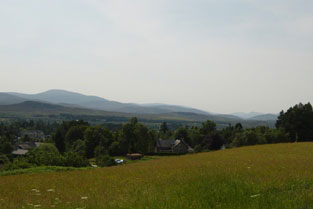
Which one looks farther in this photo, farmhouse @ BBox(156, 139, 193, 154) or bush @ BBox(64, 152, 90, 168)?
farmhouse @ BBox(156, 139, 193, 154)

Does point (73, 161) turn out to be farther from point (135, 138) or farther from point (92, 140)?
point (92, 140)

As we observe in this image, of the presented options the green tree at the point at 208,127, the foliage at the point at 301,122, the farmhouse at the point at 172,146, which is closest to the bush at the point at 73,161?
the foliage at the point at 301,122

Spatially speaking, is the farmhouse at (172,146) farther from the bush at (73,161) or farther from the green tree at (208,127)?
the bush at (73,161)

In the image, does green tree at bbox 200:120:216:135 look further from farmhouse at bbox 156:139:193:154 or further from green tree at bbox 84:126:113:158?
green tree at bbox 84:126:113:158

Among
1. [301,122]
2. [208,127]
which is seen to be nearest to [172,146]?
[208,127]

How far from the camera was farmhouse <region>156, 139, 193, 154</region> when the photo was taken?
110 m

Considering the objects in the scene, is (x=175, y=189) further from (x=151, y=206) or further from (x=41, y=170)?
(x=41, y=170)

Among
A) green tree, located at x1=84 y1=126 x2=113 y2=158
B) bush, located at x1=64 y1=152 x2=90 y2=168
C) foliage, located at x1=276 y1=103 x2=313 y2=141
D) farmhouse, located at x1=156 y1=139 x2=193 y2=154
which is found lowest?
farmhouse, located at x1=156 y1=139 x2=193 y2=154

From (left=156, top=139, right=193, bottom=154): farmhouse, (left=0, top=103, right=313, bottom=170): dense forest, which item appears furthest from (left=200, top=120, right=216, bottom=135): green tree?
(left=156, top=139, right=193, bottom=154): farmhouse

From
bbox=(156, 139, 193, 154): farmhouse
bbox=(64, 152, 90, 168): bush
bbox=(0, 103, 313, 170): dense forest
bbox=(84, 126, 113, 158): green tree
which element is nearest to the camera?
bbox=(64, 152, 90, 168): bush

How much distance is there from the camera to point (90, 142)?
90.6m

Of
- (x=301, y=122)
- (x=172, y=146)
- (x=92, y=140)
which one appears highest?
(x=301, y=122)

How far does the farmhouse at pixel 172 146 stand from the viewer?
11025 centimetres

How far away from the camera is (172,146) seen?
11644 centimetres
